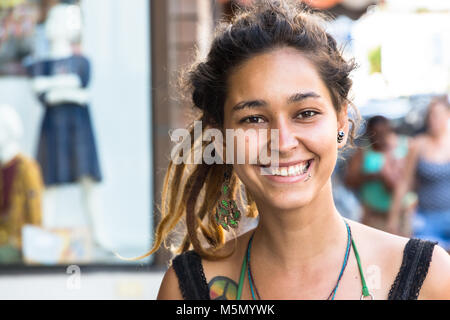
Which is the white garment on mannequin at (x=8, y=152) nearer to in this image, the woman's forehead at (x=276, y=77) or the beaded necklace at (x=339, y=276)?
the beaded necklace at (x=339, y=276)

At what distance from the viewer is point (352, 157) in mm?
6078

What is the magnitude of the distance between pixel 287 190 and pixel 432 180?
3698 mm

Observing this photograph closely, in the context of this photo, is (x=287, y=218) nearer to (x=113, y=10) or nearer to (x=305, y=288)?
(x=305, y=288)

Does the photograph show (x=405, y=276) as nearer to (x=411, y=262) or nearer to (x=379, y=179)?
(x=411, y=262)

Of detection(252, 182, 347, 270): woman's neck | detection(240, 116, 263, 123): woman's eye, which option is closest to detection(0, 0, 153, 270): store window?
detection(252, 182, 347, 270): woman's neck

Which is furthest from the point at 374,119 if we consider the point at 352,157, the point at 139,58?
the point at 139,58

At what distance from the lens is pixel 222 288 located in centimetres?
195

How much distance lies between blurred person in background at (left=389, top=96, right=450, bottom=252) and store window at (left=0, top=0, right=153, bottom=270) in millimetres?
2044

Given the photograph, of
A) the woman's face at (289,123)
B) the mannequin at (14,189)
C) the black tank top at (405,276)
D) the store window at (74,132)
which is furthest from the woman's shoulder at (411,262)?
the mannequin at (14,189)

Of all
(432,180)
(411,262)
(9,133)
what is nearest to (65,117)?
(9,133)

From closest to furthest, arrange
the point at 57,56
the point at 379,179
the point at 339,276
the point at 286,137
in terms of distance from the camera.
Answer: the point at 286,137
the point at 339,276
the point at 57,56
the point at 379,179

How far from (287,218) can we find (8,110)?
137 inches

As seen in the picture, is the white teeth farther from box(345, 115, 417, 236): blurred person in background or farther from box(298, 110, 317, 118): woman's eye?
box(345, 115, 417, 236): blurred person in background

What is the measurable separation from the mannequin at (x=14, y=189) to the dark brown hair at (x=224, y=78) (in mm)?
2813
